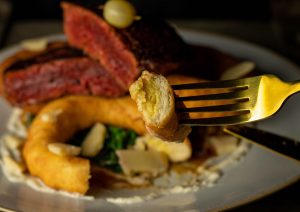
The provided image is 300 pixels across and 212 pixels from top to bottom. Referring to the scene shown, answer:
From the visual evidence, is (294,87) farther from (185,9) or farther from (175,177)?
(185,9)

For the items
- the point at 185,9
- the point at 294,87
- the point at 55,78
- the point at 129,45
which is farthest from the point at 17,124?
the point at 185,9

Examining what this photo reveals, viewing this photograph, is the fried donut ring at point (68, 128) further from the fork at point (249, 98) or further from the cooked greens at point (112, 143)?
the fork at point (249, 98)

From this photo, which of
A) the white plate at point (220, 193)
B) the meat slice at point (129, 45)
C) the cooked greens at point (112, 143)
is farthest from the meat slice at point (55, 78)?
the white plate at point (220, 193)

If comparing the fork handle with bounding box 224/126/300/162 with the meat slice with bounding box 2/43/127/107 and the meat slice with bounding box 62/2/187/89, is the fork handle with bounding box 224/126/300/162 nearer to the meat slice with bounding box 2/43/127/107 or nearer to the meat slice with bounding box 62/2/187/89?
the meat slice with bounding box 62/2/187/89

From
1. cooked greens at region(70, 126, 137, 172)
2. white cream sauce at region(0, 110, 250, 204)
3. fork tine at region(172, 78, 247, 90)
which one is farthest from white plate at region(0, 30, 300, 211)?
fork tine at region(172, 78, 247, 90)

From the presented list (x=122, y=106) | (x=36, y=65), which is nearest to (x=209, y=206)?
(x=122, y=106)

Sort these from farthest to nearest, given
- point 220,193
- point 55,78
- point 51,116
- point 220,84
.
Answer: point 55,78, point 51,116, point 220,193, point 220,84

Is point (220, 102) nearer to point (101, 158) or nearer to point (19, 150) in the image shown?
point (101, 158)
